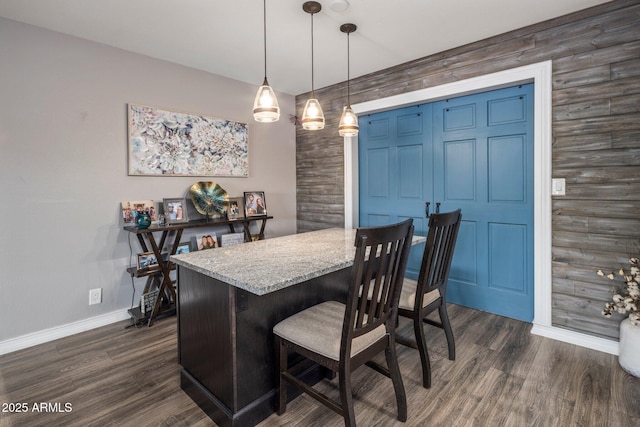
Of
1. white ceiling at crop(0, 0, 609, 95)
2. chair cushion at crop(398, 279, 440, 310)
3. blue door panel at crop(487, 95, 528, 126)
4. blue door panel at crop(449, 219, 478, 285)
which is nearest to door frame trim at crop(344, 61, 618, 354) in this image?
blue door panel at crop(487, 95, 528, 126)

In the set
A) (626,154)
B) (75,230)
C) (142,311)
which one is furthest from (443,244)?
(75,230)

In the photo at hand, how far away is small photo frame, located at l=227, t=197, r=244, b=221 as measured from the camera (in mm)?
3516

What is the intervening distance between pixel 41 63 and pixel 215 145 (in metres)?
1.48

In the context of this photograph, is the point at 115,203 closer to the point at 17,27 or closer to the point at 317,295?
the point at 17,27

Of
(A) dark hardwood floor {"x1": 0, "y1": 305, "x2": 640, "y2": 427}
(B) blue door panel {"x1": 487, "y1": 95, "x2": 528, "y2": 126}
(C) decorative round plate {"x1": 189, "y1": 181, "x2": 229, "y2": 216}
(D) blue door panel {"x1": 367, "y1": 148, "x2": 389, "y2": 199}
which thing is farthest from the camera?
(D) blue door panel {"x1": 367, "y1": 148, "x2": 389, "y2": 199}

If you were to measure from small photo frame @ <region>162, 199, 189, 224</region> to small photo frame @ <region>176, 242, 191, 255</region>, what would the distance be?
232 millimetres

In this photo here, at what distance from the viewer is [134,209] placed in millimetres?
2967

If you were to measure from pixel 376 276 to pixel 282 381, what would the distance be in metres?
0.75

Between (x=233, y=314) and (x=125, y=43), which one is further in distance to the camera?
(x=125, y=43)

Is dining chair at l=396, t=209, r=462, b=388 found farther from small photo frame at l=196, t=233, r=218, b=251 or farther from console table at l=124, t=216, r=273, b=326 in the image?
small photo frame at l=196, t=233, r=218, b=251

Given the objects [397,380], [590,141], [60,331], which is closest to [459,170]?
[590,141]

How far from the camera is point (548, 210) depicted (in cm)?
251

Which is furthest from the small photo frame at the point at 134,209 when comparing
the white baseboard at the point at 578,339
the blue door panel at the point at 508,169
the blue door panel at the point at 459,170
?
the white baseboard at the point at 578,339

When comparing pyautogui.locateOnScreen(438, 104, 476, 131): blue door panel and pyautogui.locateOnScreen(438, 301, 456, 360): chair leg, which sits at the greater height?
pyautogui.locateOnScreen(438, 104, 476, 131): blue door panel
